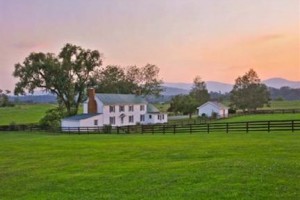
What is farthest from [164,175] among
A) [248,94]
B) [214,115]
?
[248,94]

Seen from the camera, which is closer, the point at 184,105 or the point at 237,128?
the point at 237,128

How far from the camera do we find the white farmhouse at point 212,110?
3676 inches

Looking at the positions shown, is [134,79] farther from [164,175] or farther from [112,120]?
[164,175]

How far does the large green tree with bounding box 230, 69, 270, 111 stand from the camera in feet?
386

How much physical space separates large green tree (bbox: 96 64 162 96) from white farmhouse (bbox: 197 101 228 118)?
39.3ft

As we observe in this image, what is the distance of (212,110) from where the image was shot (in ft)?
308

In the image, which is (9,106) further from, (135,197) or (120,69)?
(135,197)

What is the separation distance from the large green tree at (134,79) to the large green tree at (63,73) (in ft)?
44.3

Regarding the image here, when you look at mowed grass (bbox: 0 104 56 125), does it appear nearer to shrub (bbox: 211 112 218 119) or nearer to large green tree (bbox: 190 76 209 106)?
shrub (bbox: 211 112 218 119)

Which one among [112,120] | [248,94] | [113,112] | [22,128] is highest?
[248,94]

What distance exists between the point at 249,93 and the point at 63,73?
6616 centimetres

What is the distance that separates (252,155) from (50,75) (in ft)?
194

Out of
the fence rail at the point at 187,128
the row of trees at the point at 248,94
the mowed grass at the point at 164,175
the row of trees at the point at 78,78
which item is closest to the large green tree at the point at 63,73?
the row of trees at the point at 78,78

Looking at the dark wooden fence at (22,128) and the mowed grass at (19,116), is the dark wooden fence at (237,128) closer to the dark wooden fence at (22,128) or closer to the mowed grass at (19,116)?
the dark wooden fence at (22,128)
